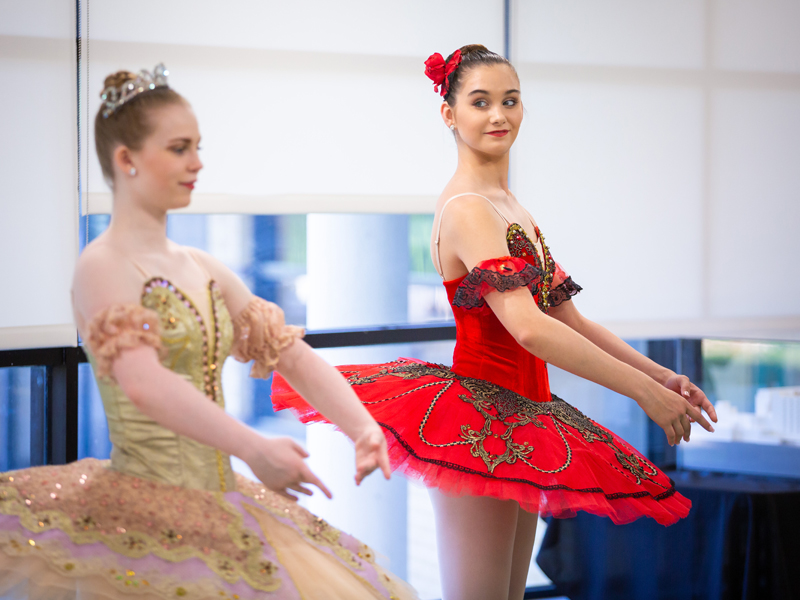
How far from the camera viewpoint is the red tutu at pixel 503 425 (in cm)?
145

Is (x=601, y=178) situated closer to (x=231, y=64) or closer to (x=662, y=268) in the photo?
(x=662, y=268)

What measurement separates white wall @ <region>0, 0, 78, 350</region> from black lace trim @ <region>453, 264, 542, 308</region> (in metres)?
1.23

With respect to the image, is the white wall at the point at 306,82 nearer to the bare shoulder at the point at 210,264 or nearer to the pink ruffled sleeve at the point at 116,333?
the bare shoulder at the point at 210,264

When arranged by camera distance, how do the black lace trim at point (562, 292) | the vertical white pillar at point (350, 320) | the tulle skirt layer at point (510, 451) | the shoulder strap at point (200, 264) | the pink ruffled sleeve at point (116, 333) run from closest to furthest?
the pink ruffled sleeve at point (116, 333) < the shoulder strap at point (200, 264) < the tulle skirt layer at point (510, 451) < the black lace trim at point (562, 292) < the vertical white pillar at point (350, 320)

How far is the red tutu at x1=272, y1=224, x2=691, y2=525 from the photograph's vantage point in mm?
1449

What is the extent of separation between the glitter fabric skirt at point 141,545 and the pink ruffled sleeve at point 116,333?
20 centimetres

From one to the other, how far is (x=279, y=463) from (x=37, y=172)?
1517mm

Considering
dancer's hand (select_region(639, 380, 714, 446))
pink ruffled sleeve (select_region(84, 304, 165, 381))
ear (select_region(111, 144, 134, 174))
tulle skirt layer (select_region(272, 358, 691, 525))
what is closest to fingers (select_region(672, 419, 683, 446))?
dancer's hand (select_region(639, 380, 714, 446))

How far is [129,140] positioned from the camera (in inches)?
42.6

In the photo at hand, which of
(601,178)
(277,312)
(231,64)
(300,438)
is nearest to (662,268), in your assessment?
(601,178)

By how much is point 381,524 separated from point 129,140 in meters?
2.10

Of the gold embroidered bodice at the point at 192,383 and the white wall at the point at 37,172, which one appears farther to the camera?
the white wall at the point at 37,172

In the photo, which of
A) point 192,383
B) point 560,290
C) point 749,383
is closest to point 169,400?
point 192,383

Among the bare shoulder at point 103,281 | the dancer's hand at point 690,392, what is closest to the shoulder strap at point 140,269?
the bare shoulder at point 103,281
